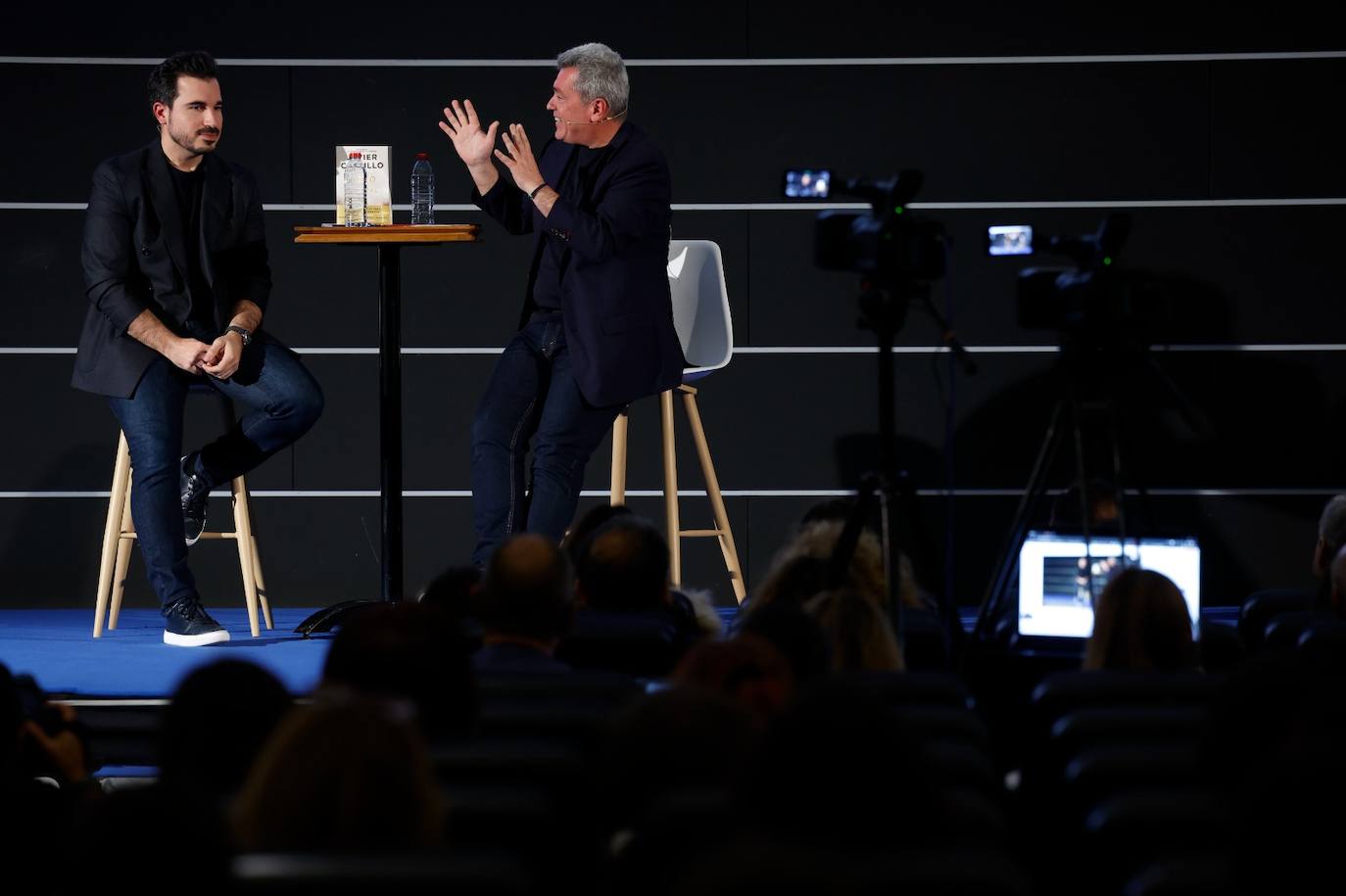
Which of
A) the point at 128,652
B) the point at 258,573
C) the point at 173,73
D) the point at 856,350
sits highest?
the point at 173,73

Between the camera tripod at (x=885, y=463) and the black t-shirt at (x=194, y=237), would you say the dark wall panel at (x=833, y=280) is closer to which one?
the black t-shirt at (x=194, y=237)

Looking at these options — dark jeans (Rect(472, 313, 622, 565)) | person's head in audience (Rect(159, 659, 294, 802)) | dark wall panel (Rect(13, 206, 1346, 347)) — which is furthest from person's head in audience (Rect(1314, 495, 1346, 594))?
person's head in audience (Rect(159, 659, 294, 802))

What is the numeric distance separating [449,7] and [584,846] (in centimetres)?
434

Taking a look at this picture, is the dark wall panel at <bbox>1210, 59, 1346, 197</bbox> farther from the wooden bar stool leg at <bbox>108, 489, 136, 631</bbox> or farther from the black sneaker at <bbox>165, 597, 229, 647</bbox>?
the wooden bar stool leg at <bbox>108, 489, 136, 631</bbox>

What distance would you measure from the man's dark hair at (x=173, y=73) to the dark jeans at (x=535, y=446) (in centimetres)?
108

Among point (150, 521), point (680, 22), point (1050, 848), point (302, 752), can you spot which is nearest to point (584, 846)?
point (302, 752)

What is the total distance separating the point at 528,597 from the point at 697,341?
8.24 feet

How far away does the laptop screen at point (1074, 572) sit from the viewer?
359 centimetres

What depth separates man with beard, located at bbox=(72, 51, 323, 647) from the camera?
13.8ft

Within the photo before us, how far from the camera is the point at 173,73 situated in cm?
423

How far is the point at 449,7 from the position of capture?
18.1ft

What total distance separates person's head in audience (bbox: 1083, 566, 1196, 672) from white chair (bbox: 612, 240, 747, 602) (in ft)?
7.79

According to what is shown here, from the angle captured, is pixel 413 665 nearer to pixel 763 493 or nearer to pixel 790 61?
pixel 763 493

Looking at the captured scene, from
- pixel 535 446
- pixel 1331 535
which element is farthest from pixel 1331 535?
pixel 535 446
